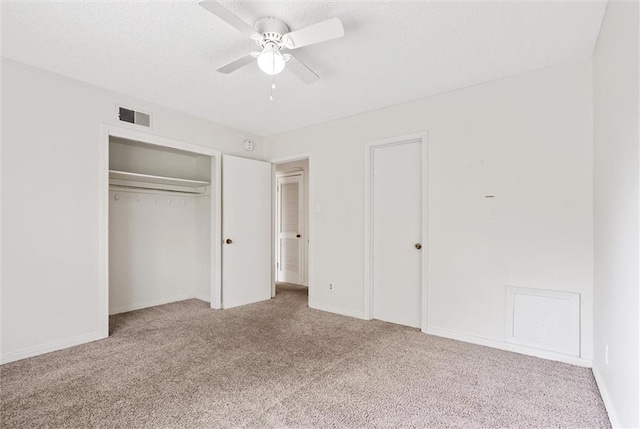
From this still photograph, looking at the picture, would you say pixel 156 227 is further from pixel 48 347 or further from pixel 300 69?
pixel 300 69

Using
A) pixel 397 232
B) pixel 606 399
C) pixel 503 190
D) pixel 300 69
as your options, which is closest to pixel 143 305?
pixel 397 232

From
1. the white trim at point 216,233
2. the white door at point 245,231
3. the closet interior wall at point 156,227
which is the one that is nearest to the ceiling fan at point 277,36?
the white trim at point 216,233

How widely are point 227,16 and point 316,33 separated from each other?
0.53m

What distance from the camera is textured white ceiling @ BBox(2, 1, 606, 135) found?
208 centimetres

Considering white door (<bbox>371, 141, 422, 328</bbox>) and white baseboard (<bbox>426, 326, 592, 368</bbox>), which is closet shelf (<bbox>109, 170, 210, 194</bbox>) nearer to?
white door (<bbox>371, 141, 422, 328</bbox>)

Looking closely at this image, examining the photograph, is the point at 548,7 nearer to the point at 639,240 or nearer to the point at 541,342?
the point at 639,240

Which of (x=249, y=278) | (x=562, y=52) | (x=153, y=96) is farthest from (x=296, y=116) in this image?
(x=562, y=52)

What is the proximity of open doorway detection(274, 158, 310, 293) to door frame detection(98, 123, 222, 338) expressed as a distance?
5.31ft

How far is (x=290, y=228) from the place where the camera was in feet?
20.4

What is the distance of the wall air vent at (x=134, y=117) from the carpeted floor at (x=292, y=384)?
2.21 m

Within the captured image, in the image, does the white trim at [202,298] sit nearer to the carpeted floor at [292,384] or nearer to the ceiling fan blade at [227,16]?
the carpeted floor at [292,384]

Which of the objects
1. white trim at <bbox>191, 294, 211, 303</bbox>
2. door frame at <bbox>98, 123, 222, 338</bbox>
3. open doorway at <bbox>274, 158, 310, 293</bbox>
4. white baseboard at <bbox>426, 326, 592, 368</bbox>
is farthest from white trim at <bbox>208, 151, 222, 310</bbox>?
white baseboard at <bbox>426, 326, 592, 368</bbox>

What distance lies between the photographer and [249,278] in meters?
4.61

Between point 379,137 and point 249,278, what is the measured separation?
257cm
